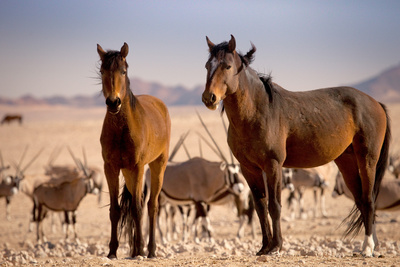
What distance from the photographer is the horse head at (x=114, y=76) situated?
20.4 ft

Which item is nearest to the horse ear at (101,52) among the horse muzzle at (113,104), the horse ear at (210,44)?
the horse muzzle at (113,104)

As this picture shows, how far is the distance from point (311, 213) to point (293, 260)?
12.2m

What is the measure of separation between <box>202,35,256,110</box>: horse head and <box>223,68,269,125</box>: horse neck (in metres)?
0.13

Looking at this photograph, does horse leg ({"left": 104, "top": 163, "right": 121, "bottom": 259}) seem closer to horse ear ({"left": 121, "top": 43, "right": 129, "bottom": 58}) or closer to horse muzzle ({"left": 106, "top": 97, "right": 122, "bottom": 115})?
horse muzzle ({"left": 106, "top": 97, "right": 122, "bottom": 115})

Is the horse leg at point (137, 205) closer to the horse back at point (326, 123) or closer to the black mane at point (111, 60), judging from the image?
the black mane at point (111, 60)

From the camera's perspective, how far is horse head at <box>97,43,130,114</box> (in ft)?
20.4

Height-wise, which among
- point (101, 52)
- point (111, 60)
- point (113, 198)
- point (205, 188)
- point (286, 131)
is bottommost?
point (205, 188)

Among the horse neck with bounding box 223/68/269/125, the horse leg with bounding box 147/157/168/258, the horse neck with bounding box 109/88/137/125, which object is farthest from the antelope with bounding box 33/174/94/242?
the horse neck with bounding box 223/68/269/125

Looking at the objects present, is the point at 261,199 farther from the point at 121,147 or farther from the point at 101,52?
the point at 101,52

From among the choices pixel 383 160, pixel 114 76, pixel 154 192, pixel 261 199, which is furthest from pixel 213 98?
pixel 383 160

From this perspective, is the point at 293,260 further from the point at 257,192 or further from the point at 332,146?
the point at 332,146

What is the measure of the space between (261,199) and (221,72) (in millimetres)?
1585

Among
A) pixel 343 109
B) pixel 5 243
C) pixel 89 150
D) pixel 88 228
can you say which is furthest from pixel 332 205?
pixel 89 150

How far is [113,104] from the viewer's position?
6.18 metres
